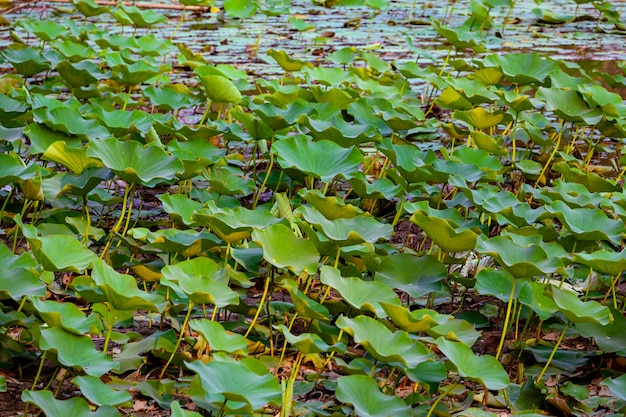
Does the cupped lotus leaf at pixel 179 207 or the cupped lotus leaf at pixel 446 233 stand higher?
the cupped lotus leaf at pixel 446 233

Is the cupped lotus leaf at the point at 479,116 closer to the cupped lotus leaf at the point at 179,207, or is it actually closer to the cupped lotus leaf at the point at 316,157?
the cupped lotus leaf at the point at 316,157

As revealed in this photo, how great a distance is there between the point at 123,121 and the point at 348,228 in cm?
109

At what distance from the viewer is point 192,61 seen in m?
4.36

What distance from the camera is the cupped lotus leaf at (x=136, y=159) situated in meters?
2.44

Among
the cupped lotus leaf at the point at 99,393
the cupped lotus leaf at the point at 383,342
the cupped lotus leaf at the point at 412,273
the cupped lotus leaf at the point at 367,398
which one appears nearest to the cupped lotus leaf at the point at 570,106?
the cupped lotus leaf at the point at 412,273

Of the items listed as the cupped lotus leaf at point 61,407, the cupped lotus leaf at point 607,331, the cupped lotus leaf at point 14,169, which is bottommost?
the cupped lotus leaf at point 607,331

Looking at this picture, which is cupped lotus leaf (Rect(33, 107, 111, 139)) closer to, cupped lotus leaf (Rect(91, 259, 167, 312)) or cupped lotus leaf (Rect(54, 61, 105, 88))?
cupped lotus leaf (Rect(54, 61, 105, 88))

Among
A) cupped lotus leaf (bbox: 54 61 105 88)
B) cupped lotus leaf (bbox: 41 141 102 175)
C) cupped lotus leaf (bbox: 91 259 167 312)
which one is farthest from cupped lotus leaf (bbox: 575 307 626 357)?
cupped lotus leaf (bbox: 54 61 105 88)

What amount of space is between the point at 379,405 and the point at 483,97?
199 centimetres

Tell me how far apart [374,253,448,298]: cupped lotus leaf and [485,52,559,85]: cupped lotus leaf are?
158 centimetres

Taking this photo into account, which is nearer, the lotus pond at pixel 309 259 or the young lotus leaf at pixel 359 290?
the lotus pond at pixel 309 259

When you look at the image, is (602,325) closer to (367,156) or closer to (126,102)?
(367,156)

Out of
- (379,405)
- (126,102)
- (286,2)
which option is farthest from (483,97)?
(286,2)

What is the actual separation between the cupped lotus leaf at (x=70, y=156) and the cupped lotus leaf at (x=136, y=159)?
0.08 metres
